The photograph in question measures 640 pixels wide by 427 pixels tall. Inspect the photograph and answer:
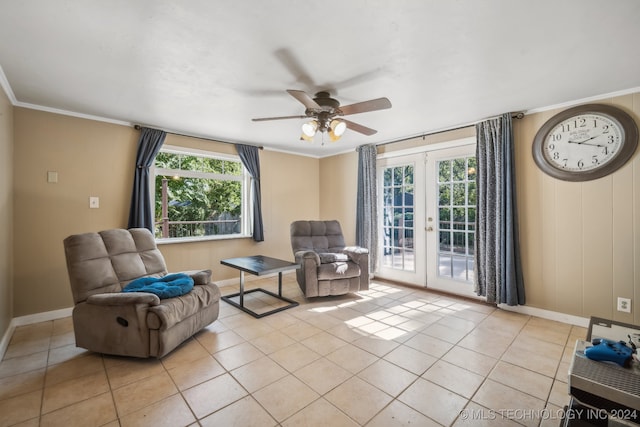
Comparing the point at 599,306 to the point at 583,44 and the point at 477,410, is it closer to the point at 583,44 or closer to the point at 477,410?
the point at 477,410

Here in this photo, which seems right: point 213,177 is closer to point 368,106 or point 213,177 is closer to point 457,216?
point 368,106

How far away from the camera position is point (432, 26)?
177 cm

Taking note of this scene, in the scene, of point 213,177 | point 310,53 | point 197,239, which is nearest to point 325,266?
point 197,239

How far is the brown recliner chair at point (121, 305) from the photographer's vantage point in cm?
221

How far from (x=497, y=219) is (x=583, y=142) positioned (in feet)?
3.63

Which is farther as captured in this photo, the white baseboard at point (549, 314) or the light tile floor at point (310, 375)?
the white baseboard at point (549, 314)

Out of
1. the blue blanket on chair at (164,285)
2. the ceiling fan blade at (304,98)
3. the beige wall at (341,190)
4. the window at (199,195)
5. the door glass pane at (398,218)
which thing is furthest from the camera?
the beige wall at (341,190)

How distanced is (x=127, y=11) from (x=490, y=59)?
2503 mm

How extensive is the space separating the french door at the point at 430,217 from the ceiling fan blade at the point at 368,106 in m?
2.09

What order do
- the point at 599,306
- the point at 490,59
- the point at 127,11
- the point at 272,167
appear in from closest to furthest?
the point at 127,11 < the point at 490,59 < the point at 599,306 < the point at 272,167

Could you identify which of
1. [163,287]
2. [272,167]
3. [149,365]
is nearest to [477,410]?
[149,365]

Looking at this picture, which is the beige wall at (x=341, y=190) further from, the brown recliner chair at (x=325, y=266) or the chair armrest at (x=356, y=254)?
the chair armrest at (x=356, y=254)

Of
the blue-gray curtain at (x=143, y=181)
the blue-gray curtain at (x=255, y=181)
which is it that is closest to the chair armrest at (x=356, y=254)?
the blue-gray curtain at (x=255, y=181)

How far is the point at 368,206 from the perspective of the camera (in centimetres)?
478
